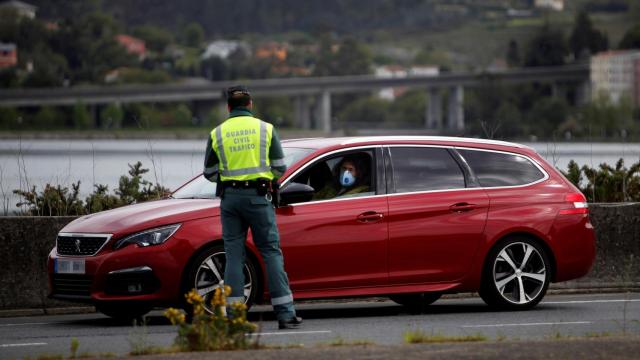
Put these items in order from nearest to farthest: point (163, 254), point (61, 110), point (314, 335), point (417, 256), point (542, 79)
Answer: point (314, 335)
point (163, 254)
point (417, 256)
point (61, 110)
point (542, 79)

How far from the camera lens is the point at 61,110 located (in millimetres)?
127125

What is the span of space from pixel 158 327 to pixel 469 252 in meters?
2.52

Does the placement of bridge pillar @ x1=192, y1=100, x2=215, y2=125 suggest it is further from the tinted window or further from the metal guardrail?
the tinted window

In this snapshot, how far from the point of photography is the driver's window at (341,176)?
426 inches

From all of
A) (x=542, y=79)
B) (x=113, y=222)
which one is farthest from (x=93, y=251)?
(x=542, y=79)

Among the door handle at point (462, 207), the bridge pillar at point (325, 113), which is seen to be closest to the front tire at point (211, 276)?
the door handle at point (462, 207)

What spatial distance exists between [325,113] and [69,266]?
4787 inches

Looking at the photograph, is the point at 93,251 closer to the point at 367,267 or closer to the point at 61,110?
the point at 367,267

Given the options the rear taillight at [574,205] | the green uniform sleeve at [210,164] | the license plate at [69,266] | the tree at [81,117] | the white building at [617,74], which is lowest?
the license plate at [69,266]

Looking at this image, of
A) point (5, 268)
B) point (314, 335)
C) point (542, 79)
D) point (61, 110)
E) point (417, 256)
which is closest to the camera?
point (314, 335)

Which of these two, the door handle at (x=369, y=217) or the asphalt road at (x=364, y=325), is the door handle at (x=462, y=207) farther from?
the asphalt road at (x=364, y=325)

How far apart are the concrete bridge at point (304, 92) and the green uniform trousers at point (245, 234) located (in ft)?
360

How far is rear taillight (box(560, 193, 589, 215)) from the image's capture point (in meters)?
11.7

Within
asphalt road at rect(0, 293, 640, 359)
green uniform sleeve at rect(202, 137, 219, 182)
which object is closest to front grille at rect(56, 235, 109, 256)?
asphalt road at rect(0, 293, 640, 359)
